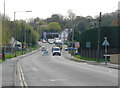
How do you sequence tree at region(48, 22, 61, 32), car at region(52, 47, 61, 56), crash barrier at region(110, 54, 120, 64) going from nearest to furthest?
1. crash barrier at region(110, 54, 120, 64)
2. car at region(52, 47, 61, 56)
3. tree at region(48, 22, 61, 32)

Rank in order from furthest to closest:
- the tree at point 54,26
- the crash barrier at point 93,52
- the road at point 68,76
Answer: the tree at point 54,26, the crash barrier at point 93,52, the road at point 68,76

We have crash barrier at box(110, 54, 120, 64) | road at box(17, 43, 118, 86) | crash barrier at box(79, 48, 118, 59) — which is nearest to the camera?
road at box(17, 43, 118, 86)

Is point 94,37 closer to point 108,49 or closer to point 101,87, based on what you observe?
point 108,49

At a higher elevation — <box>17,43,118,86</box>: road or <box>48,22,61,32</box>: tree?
<box>48,22,61,32</box>: tree

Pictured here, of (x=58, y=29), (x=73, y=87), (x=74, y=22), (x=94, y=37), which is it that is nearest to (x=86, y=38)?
(x=94, y=37)

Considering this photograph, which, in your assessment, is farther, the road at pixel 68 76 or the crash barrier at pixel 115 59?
the crash barrier at pixel 115 59

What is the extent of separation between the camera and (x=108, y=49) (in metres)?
52.0

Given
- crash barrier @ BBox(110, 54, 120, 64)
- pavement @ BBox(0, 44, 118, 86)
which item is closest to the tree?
crash barrier @ BBox(110, 54, 120, 64)

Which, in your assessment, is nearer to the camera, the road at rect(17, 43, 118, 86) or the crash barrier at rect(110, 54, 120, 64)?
Answer: the road at rect(17, 43, 118, 86)

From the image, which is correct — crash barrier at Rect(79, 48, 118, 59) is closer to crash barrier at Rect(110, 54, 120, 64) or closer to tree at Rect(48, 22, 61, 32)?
crash barrier at Rect(110, 54, 120, 64)

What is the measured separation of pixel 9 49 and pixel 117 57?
50.4 meters

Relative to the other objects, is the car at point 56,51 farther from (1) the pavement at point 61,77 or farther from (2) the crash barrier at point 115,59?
(1) the pavement at point 61,77

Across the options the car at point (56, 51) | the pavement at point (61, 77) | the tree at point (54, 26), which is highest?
the tree at point (54, 26)

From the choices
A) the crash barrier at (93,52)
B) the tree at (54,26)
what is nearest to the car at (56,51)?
the crash barrier at (93,52)
